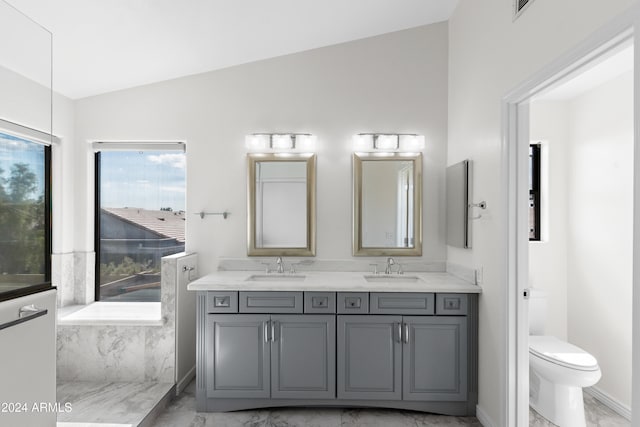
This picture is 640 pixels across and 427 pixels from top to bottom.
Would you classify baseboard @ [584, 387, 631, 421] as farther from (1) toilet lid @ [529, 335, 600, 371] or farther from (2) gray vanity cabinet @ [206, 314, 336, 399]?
(2) gray vanity cabinet @ [206, 314, 336, 399]

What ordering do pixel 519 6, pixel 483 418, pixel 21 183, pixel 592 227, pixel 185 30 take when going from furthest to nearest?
pixel 592 227, pixel 185 30, pixel 483 418, pixel 519 6, pixel 21 183

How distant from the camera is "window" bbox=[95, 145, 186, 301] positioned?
3.34 metres

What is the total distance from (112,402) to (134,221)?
1456mm

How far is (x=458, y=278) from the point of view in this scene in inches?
111

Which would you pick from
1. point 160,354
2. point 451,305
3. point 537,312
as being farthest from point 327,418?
point 537,312

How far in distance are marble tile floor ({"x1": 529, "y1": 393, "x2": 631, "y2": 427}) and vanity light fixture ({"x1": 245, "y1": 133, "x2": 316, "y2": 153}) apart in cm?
252

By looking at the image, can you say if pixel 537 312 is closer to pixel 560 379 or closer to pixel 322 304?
pixel 560 379

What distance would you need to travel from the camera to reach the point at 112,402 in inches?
100

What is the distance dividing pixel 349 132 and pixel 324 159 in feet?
1.00

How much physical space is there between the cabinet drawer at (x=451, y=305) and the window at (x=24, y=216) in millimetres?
2202

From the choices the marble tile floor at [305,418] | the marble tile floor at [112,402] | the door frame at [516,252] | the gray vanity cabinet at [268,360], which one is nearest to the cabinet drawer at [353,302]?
the gray vanity cabinet at [268,360]

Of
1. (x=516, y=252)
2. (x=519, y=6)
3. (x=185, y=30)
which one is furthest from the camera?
(x=185, y=30)

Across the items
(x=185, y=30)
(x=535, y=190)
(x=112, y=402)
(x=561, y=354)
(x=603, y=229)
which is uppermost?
(x=185, y=30)

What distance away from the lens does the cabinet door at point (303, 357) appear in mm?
2555
